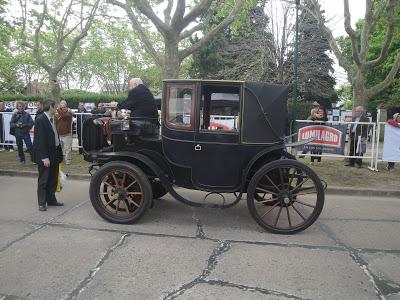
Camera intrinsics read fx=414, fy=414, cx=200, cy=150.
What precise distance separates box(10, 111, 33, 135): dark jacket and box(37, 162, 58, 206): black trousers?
15.8 ft

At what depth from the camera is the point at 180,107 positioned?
5711 millimetres

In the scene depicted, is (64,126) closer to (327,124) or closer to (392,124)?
(327,124)

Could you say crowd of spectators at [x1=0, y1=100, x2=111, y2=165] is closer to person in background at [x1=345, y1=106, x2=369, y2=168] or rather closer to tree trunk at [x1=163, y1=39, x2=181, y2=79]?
tree trunk at [x1=163, y1=39, x2=181, y2=79]

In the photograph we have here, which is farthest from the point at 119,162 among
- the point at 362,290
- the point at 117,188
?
the point at 362,290

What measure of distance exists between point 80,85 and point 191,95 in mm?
47995

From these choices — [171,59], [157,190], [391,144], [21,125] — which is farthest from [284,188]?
[21,125]

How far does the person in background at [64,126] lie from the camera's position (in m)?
10.3

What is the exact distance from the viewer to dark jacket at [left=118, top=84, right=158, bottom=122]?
19.9ft

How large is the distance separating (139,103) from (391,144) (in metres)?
6.93

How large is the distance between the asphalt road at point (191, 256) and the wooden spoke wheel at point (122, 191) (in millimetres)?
166

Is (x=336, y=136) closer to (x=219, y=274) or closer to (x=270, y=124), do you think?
(x=270, y=124)

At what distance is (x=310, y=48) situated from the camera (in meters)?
29.4

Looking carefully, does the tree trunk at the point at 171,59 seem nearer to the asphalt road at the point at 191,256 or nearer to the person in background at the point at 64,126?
the person in background at the point at 64,126

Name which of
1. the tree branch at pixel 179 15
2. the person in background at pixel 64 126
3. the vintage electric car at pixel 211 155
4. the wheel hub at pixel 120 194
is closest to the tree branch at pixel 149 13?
the tree branch at pixel 179 15
